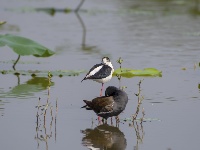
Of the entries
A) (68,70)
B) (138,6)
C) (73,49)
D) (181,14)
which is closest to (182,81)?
(68,70)

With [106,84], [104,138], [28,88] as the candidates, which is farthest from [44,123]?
[106,84]

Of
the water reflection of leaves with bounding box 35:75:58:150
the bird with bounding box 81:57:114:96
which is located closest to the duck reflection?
the water reflection of leaves with bounding box 35:75:58:150

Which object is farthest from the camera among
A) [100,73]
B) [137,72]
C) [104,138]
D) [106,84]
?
[137,72]

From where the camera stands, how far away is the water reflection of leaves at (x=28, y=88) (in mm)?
9667

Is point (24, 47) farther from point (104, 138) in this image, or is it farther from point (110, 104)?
point (104, 138)

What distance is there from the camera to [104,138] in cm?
766

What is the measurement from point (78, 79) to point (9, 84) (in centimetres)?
108

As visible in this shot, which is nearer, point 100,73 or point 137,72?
point 100,73

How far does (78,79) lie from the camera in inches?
422

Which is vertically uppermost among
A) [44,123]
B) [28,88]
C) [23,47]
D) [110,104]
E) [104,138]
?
[23,47]

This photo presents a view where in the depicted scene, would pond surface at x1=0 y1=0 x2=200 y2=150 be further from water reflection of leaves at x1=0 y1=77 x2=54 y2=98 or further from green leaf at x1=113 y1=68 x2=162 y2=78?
green leaf at x1=113 y1=68 x2=162 y2=78

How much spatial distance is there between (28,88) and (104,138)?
9.03ft

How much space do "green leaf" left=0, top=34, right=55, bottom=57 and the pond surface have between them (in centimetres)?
41

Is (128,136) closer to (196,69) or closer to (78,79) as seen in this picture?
(78,79)
